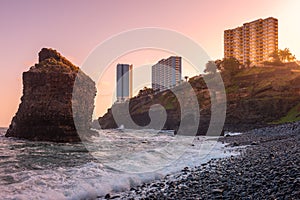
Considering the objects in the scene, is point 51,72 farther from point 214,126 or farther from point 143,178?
point 214,126

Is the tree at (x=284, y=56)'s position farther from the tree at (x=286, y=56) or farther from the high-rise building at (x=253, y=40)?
the high-rise building at (x=253, y=40)

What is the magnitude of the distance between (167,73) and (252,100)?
222ft

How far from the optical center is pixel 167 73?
14025 cm

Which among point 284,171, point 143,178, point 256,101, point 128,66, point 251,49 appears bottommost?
point 143,178

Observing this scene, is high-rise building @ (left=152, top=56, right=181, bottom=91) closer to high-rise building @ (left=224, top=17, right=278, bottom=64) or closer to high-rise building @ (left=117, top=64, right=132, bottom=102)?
high-rise building @ (left=224, top=17, right=278, bottom=64)

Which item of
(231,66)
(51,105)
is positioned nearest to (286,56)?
(231,66)

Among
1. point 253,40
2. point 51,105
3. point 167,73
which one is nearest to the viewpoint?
point 51,105

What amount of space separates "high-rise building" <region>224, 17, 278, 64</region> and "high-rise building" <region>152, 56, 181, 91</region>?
Answer: 140 feet

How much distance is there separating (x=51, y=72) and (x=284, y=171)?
111 ft

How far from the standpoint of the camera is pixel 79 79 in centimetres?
4009

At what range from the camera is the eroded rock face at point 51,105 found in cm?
3469

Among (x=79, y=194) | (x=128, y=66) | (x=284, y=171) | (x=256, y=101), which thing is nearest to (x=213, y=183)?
(x=284, y=171)

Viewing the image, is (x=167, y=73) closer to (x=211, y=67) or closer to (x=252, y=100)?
(x=211, y=67)

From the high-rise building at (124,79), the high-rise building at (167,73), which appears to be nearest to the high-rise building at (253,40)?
the high-rise building at (167,73)
